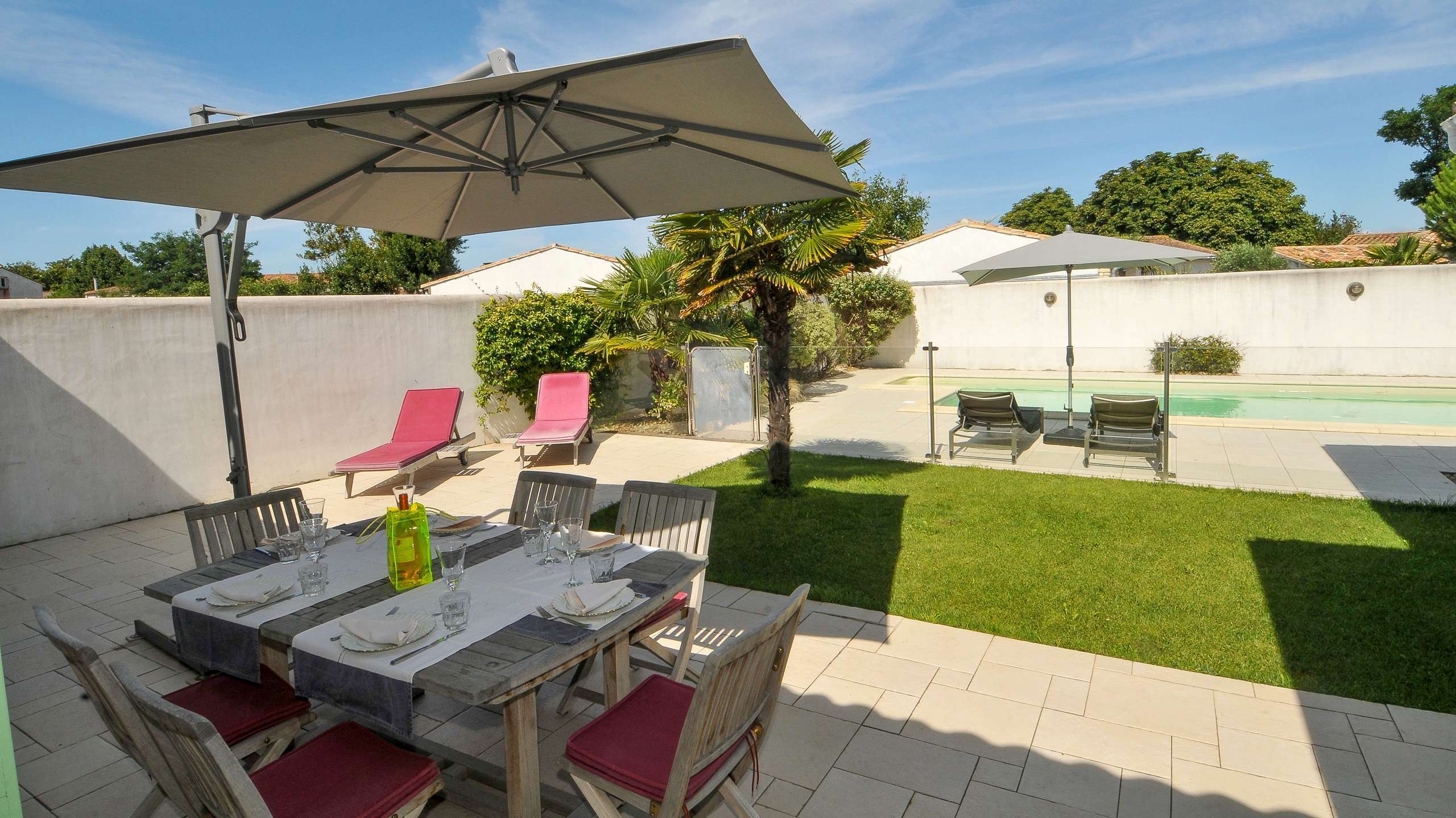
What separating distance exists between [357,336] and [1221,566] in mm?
8431

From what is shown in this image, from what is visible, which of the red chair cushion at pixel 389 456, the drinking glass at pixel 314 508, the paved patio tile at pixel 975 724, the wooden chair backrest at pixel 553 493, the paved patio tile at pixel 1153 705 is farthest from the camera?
the red chair cushion at pixel 389 456

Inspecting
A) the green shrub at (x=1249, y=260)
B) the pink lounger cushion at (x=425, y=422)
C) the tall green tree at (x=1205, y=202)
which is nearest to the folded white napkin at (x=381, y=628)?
the pink lounger cushion at (x=425, y=422)

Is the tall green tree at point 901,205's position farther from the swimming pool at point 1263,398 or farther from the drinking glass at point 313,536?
the drinking glass at point 313,536

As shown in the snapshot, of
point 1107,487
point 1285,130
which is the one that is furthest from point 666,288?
point 1285,130

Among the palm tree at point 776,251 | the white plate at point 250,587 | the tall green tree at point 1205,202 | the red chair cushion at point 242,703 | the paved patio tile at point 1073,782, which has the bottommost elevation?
the paved patio tile at point 1073,782

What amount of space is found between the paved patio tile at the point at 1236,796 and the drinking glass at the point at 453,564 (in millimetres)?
2522

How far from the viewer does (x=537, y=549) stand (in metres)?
2.98

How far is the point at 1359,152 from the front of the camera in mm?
35250

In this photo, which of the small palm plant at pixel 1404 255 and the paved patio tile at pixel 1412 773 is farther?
the small palm plant at pixel 1404 255

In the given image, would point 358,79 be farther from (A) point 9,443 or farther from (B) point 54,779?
(B) point 54,779

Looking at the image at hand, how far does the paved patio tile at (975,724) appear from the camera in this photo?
2.94 metres

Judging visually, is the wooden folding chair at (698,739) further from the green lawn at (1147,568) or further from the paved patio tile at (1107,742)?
the green lawn at (1147,568)

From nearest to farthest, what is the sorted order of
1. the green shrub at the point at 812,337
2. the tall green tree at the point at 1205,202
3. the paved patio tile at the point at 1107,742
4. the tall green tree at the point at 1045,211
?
the paved patio tile at the point at 1107,742 < the green shrub at the point at 812,337 < the tall green tree at the point at 1205,202 < the tall green tree at the point at 1045,211

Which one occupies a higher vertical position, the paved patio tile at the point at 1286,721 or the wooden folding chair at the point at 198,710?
the wooden folding chair at the point at 198,710
